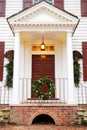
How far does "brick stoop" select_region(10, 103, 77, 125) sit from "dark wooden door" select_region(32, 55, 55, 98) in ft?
9.73

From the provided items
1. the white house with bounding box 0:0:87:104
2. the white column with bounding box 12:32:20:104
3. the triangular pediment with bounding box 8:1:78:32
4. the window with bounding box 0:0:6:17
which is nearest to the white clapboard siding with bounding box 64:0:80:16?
the white house with bounding box 0:0:87:104

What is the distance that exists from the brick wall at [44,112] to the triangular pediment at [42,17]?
11.0 ft

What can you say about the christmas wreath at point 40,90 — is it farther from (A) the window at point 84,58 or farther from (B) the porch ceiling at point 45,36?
(A) the window at point 84,58

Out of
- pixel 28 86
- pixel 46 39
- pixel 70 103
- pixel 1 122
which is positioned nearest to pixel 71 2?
pixel 46 39

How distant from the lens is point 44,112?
9.69m

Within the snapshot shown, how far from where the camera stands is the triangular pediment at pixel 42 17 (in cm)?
1051

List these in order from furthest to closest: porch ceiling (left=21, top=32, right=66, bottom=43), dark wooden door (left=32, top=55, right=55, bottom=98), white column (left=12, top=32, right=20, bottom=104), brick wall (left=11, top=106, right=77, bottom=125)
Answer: dark wooden door (left=32, top=55, right=55, bottom=98)
porch ceiling (left=21, top=32, right=66, bottom=43)
white column (left=12, top=32, right=20, bottom=104)
brick wall (left=11, top=106, right=77, bottom=125)

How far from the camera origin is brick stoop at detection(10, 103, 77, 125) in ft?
31.4

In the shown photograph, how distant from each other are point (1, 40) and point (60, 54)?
9.53 ft

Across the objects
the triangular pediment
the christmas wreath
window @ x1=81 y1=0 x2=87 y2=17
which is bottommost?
the christmas wreath

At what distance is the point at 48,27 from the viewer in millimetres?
10734

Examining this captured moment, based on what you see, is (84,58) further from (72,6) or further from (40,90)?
(40,90)

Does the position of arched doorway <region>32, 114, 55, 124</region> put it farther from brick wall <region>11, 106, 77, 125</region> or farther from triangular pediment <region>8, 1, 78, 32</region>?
triangular pediment <region>8, 1, 78, 32</region>

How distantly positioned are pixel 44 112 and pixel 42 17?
385cm
